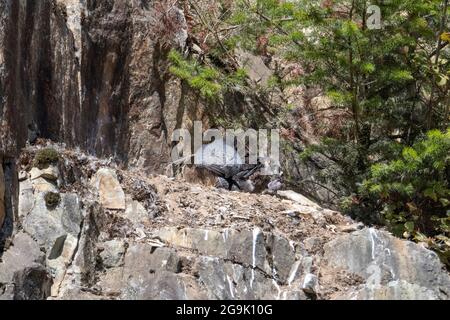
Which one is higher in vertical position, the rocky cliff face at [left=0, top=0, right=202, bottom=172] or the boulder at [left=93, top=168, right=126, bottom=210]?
the rocky cliff face at [left=0, top=0, right=202, bottom=172]

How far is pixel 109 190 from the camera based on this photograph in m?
8.33

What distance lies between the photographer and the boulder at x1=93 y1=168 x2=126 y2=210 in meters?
8.21

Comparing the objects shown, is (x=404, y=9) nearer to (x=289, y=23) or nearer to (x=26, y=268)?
(x=289, y=23)

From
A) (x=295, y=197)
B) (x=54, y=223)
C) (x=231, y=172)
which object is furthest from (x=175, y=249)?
(x=231, y=172)

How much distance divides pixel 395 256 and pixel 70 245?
10.3ft

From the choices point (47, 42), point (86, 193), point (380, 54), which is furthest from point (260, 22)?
point (86, 193)

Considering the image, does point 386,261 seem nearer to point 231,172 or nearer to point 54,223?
point 54,223

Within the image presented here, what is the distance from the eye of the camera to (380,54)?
10.0m

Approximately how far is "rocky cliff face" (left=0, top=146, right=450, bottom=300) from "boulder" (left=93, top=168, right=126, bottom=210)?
10mm

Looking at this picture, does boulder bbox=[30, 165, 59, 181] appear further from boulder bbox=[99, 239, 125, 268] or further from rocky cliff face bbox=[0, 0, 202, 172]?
boulder bbox=[99, 239, 125, 268]

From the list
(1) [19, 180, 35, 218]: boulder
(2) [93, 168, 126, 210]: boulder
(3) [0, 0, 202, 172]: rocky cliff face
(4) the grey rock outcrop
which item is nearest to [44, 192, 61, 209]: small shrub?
(1) [19, 180, 35, 218]: boulder

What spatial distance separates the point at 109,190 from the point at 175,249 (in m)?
1.17

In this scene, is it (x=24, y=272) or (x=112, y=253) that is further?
(x=112, y=253)

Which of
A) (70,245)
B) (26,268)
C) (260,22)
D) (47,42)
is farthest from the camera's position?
(260,22)
